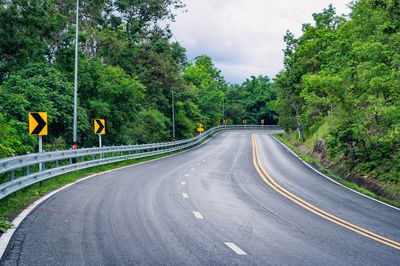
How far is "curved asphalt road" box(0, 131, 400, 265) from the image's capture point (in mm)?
5461

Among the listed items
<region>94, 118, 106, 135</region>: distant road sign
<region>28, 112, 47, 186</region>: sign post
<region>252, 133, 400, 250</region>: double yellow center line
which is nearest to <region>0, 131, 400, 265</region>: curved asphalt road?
<region>252, 133, 400, 250</region>: double yellow center line

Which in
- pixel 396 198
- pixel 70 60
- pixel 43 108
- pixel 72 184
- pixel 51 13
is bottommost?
pixel 396 198

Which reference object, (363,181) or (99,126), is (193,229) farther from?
(99,126)

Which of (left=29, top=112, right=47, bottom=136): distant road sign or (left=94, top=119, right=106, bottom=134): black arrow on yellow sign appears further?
(left=94, top=119, right=106, bottom=134): black arrow on yellow sign

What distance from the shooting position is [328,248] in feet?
21.9

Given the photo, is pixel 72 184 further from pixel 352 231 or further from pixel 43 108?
pixel 352 231

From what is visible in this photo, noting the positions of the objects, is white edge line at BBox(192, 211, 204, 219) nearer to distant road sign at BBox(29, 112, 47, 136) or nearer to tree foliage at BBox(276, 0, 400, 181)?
distant road sign at BBox(29, 112, 47, 136)

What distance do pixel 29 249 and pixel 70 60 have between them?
72.2 feet

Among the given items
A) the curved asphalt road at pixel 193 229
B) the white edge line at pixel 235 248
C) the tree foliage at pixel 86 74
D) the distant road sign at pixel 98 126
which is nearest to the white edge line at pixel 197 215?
the curved asphalt road at pixel 193 229

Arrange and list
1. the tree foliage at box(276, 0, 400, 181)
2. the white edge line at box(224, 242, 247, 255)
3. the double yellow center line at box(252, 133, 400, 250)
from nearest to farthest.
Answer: the white edge line at box(224, 242, 247, 255) < the double yellow center line at box(252, 133, 400, 250) < the tree foliage at box(276, 0, 400, 181)

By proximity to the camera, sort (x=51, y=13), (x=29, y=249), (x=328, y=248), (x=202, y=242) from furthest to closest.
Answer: (x=51, y=13), (x=328, y=248), (x=202, y=242), (x=29, y=249)

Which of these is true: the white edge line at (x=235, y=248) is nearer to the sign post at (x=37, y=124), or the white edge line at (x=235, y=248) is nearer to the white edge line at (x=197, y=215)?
the white edge line at (x=197, y=215)

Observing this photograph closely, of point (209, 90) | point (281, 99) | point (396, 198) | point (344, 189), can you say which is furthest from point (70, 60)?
point (209, 90)

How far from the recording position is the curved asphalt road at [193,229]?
5.46 m
